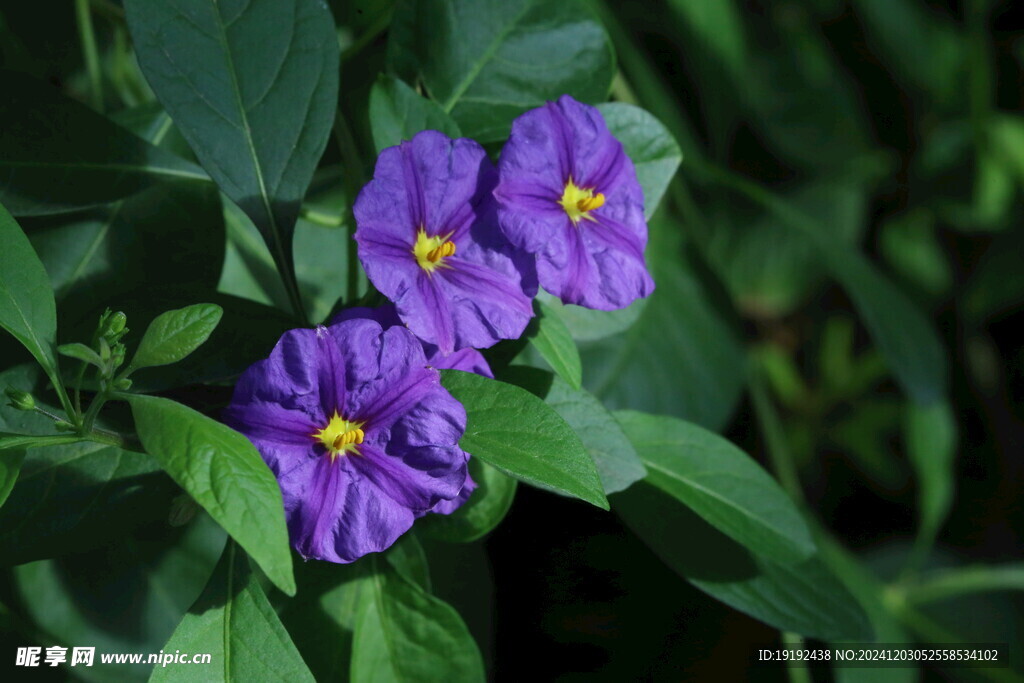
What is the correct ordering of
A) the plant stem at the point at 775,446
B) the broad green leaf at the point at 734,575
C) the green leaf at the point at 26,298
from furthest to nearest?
1. the plant stem at the point at 775,446
2. the broad green leaf at the point at 734,575
3. the green leaf at the point at 26,298

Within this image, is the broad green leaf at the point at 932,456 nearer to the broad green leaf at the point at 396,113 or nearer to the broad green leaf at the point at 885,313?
the broad green leaf at the point at 885,313

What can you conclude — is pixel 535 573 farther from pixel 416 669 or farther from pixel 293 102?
pixel 293 102

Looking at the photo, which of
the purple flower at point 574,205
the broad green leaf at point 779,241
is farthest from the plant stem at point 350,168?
the broad green leaf at point 779,241

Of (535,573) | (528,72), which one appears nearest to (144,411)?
(528,72)

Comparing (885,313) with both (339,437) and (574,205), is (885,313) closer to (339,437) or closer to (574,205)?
(574,205)

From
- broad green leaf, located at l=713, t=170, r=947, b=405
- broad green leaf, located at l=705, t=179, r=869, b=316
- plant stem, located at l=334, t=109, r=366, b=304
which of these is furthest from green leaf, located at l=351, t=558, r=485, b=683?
broad green leaf, located at l=705, t=179, r=869, b=316

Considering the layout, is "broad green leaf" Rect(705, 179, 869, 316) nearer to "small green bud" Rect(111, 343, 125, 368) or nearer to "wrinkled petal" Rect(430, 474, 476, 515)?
"wrinkled petal" Rect(430, 474, 476, 515)
